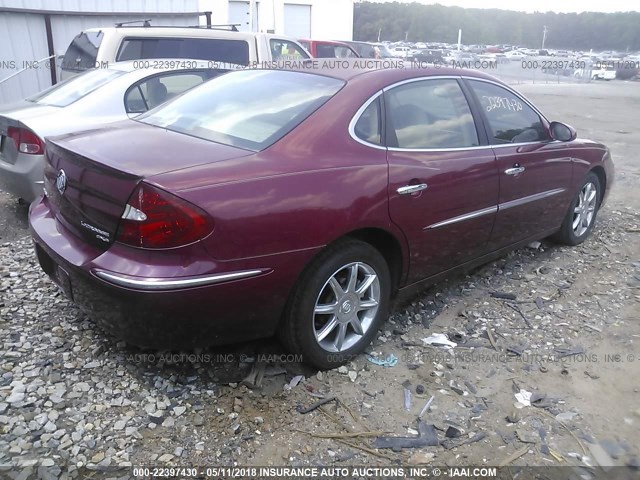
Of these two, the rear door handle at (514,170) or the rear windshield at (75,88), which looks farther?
the rear windshield at (75,88)

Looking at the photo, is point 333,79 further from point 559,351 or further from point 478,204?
point 559,351

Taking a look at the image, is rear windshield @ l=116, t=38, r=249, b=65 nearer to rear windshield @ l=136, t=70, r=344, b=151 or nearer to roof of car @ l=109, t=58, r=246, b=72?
roof of car @ l=109, t=58, r=246, b=72

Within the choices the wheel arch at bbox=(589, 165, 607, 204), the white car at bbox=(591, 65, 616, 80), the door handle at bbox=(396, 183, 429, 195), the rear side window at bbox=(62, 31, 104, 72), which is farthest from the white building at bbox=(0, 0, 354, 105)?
the white car at bbox=(591, 65, 616, 80)

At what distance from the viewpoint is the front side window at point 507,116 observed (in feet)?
13.0

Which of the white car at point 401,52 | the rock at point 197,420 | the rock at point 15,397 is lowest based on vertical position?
the white car at point 401,52

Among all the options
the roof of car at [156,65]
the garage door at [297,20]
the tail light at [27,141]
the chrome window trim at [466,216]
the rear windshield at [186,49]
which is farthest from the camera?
the garage door at [297,20]

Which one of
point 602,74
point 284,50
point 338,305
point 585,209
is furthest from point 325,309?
point 602,74

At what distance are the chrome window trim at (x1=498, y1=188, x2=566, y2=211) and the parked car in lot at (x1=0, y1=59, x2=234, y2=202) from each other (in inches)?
120

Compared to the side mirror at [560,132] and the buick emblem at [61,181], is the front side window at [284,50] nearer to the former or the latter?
the side mirror at [560,132]

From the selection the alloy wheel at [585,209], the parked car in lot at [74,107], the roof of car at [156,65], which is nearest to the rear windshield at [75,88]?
the parked car in lot at [74,107]

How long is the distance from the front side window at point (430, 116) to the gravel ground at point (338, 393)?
1.17m

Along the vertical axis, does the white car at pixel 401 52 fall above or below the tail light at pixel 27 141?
below

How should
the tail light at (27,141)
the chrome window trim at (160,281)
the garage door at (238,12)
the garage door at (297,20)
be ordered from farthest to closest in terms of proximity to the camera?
the garage door at (297,20), the garage door at (238,12), the tail light at (27,141), the chrome window trim at (160,281)

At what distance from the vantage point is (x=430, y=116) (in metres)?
3.56
